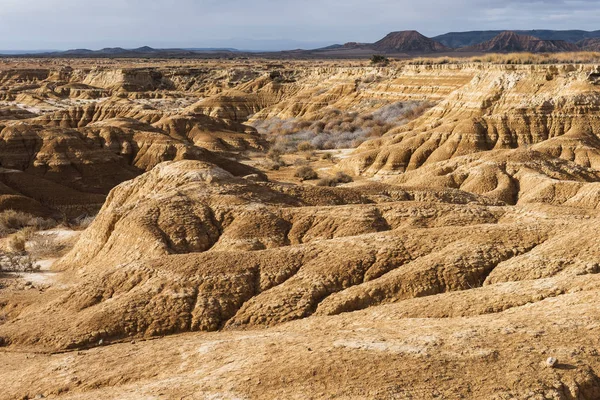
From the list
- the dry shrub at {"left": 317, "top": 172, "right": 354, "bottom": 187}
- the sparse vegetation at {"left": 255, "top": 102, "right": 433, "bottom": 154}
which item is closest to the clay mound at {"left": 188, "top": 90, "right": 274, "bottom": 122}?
the sparse vegetation at {"left": 255, "top": 102, "right": 433, "bottom": 154}

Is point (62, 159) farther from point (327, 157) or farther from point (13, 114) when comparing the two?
point (13, 114)

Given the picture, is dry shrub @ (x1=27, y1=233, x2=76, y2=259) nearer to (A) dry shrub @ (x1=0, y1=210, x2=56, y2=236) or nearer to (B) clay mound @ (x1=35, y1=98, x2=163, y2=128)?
(A) dry shrub @ (x1=0, y1=210, x2=56, y2=236)

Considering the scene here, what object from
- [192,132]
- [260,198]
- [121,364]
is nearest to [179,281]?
[121,364]

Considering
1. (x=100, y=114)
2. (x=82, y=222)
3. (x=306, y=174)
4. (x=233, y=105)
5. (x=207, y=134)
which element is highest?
(x=100, y=114)

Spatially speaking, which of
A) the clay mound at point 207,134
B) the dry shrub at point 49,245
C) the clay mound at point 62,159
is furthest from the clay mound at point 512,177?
the clay mound at point 207,134

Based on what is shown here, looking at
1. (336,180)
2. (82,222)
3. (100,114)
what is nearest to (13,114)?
(100,114)

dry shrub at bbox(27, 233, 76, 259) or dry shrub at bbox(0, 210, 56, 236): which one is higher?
dry shrub at bbox(27, 233, 76, 259)

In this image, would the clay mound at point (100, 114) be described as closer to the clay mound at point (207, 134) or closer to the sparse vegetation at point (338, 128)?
the clay mound at point (207, 134)

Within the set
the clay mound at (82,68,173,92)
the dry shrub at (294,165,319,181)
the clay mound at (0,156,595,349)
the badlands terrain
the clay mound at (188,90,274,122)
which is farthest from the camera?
the clay mound at (82,68,173,92)

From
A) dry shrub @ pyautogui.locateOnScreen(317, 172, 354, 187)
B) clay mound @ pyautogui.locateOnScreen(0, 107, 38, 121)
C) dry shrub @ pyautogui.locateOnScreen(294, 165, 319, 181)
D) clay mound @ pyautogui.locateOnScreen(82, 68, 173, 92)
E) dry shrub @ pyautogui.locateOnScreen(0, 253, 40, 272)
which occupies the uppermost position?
clay mound @ pyautogui.locateOnScreen(82, 68, 173, 92)
